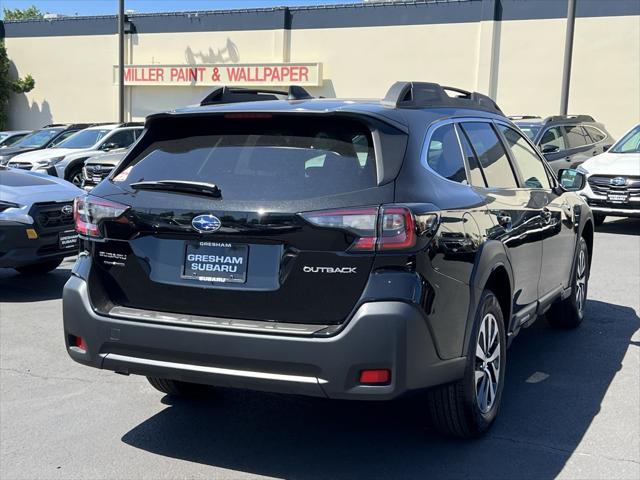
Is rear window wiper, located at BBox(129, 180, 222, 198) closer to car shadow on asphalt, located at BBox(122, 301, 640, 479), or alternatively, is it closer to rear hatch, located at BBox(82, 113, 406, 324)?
rear hatch, located at BBox(82, 113, 406, 324)

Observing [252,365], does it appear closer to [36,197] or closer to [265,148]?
[265,148]

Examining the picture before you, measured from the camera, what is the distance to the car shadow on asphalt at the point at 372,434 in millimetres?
3865

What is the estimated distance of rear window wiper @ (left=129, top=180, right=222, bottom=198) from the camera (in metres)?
3.59

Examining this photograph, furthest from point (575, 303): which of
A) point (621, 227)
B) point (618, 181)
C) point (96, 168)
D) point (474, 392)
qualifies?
point (96, 168)

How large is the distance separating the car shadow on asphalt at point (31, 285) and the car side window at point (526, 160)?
4.83 m

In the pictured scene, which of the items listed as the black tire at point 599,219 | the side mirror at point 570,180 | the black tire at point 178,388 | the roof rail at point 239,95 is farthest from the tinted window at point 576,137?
the black tire at point 178,388

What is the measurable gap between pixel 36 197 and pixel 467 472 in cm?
565

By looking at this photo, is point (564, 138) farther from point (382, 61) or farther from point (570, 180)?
point (382, 61)

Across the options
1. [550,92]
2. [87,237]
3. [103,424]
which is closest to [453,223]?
[87,237]

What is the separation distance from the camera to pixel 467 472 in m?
3.79

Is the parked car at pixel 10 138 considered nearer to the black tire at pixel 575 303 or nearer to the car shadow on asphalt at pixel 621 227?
the car shadow on asphalt at pixel 621 227

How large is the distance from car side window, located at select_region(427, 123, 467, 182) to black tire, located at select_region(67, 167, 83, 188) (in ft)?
45.1

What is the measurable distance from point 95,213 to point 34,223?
165 inches

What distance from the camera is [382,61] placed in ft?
86.6
